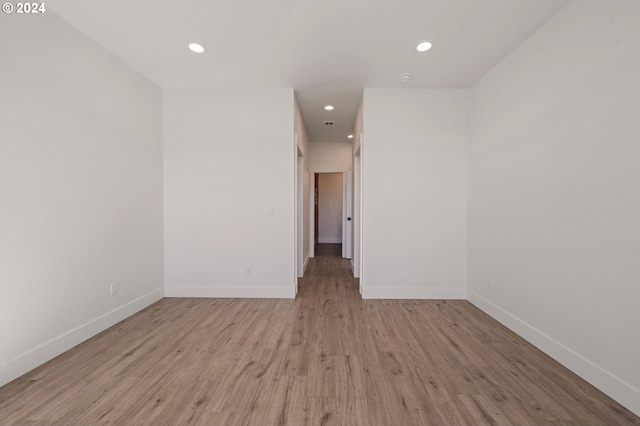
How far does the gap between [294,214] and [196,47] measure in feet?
6.70

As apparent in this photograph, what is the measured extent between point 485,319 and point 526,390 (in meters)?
1.20

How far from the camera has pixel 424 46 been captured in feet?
8.21

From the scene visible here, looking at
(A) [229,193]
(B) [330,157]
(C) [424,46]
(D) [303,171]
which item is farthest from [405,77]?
(B) [330,157]

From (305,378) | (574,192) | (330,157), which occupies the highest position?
(330,157)

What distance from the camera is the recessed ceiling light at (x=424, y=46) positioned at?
2.46 metres

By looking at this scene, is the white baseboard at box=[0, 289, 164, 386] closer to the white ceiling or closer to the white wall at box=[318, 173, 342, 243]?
the white ceiling

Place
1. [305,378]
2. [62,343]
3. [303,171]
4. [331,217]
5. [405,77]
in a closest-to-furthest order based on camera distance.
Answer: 1. [305,378]
2. [62,343]
3. [405,77]
4. [303,171]
5. [331,217]

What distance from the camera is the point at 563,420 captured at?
4.74ft

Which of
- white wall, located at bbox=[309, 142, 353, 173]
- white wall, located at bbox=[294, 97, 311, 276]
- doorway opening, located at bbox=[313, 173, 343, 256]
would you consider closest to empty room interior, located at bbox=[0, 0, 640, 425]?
white wall, located at bbox=[294, 97, 311, 276]

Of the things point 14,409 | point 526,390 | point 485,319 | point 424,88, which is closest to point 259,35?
point 424,88

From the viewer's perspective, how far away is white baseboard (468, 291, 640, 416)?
1561 millimetres

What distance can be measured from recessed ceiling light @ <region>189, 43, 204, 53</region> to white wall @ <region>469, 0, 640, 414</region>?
2.99 meters

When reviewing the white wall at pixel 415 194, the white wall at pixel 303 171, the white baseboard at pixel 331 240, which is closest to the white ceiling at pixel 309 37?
the white wall at pixel 415 194

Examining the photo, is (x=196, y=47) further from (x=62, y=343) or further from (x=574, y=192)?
(x=574, y=192)
